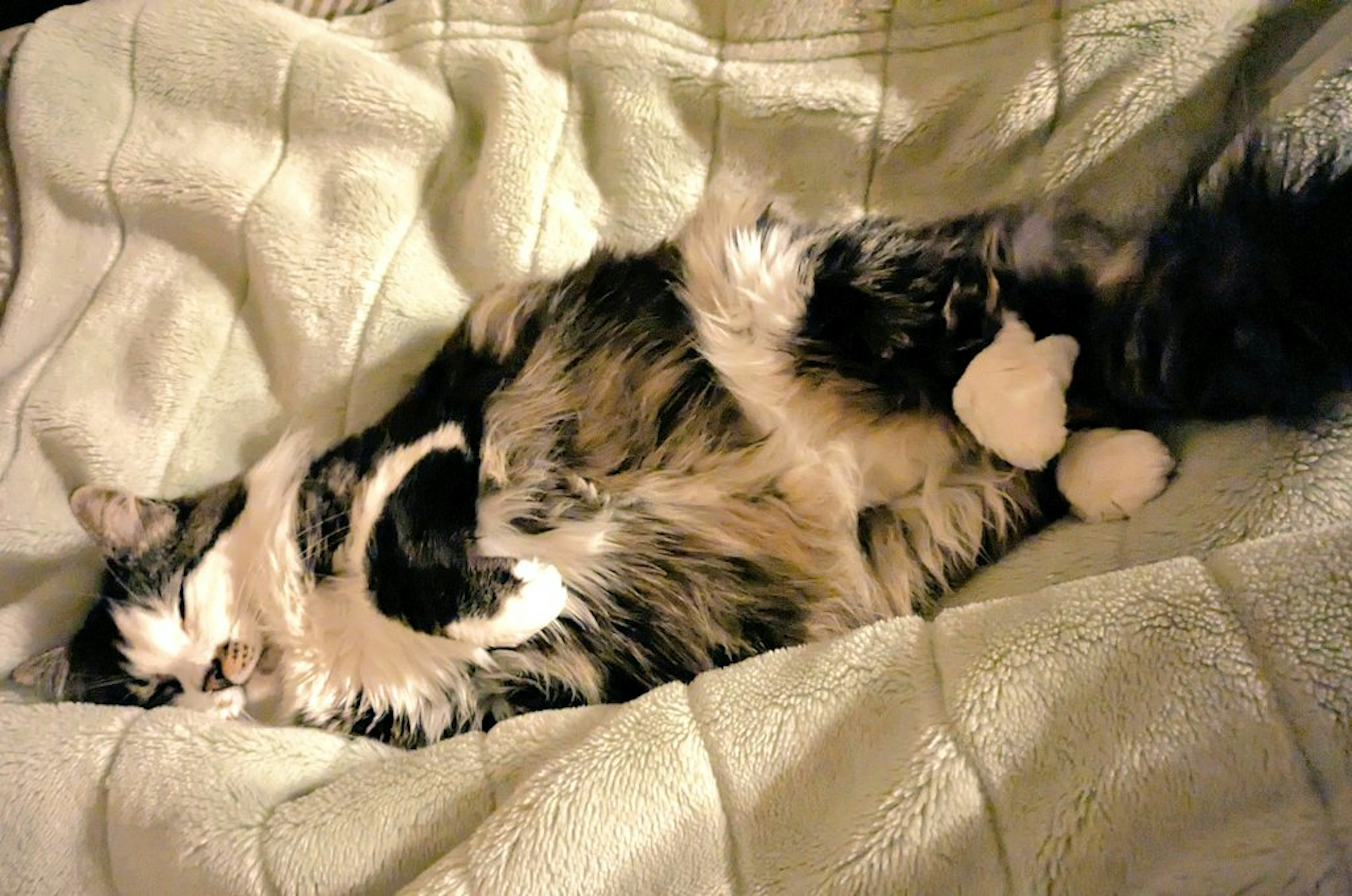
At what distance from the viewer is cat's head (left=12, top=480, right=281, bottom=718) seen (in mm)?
1244

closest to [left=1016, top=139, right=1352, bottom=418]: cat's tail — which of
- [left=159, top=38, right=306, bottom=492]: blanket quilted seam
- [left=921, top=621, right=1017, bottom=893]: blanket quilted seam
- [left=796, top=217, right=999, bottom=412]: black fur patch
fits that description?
[left=796, top=217, right=999, bottom=412]: black fur patch

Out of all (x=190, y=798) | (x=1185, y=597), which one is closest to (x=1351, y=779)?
(x=1185, y=597)

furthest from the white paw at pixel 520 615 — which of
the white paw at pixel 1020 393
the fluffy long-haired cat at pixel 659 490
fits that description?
the white paw at pixel 1020 393

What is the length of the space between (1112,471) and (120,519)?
1378 mm

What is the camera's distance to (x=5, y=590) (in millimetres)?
1395

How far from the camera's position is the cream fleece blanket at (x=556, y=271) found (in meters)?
0.75

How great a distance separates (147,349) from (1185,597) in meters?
1.61

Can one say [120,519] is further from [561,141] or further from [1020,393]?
[1020,393]

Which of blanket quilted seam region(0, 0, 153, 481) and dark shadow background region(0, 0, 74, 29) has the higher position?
dark shadow background region(0, 0, 74, 29)

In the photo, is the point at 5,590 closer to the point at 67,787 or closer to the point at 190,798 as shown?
the point at 67,787

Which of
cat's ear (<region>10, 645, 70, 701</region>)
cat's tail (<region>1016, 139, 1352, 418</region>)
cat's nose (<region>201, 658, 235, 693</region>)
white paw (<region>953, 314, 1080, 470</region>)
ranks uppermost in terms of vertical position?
cat's tail (<region>1016, 139, 1352, 418</region>)

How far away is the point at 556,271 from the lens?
1.56m

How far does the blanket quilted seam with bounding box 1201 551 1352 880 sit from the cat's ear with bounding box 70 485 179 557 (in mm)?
1392

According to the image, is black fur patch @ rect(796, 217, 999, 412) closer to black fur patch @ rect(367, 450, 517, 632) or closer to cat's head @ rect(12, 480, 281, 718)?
black fur patch @ rect(367, 450, 517, 632)
